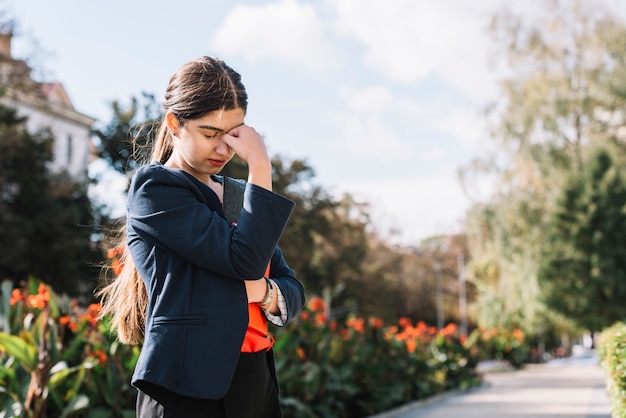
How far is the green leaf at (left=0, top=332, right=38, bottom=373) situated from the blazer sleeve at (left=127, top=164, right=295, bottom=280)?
310 cm

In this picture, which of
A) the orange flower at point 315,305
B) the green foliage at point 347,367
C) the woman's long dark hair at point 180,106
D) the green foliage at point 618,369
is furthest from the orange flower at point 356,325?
the woman's long dark hair at point 180,106

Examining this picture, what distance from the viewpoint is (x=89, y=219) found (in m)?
24.2

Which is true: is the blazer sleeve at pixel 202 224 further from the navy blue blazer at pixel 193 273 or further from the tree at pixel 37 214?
the tree at pixel 37 214

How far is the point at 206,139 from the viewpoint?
1.92m

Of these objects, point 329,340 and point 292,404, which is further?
point 329,340

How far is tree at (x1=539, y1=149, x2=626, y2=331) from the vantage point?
77.7 feet

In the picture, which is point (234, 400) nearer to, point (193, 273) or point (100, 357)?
point (193, 273)

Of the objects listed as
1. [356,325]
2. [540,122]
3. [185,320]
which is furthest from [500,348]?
[185,320]

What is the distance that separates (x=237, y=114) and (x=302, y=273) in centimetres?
3009

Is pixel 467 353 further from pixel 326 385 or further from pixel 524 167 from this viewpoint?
pixel 524 167

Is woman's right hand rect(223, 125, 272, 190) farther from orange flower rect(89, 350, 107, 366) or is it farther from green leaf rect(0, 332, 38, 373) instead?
orange flower rect(89, 350, 107, 366)

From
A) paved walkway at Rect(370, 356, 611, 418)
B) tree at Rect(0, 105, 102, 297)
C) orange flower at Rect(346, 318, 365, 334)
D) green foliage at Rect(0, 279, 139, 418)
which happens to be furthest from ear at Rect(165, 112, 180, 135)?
tree at Rect(0, 105, 102, 297)

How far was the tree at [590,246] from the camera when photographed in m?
23.7

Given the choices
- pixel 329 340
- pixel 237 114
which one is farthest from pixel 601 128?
pixel 237 114
